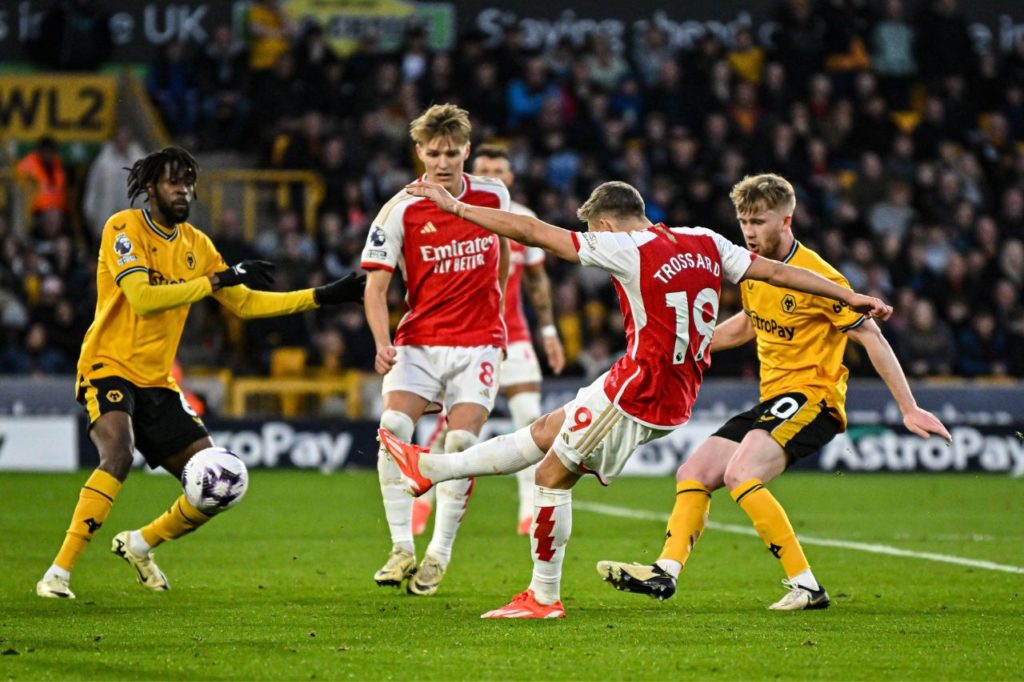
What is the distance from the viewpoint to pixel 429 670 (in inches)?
235

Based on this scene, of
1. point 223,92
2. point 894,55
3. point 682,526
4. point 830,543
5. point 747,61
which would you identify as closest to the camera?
point 682,526

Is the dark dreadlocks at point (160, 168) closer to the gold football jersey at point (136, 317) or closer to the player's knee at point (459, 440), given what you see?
the gold football jersey at point (136, 317)

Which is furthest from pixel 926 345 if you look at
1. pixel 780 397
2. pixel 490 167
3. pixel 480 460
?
pixel 480 460

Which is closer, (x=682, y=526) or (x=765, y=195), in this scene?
(x=682, y=526)

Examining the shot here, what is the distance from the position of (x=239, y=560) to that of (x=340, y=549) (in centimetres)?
89

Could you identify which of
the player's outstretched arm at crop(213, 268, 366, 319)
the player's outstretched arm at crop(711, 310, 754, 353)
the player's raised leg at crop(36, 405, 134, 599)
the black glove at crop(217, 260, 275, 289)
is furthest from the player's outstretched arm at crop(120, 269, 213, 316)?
the player's outstretched arm at crop(711, 310, 754, 353)

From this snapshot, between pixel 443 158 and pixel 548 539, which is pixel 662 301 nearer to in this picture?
pixel 548 539

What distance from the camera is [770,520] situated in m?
7.78

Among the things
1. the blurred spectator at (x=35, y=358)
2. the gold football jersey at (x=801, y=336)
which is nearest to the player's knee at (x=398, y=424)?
the gold football jersey at (x=801, y=336)

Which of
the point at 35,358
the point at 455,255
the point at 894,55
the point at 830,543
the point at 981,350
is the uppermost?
the point at 894,55

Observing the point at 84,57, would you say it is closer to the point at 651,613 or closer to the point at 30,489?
the point at 30,489

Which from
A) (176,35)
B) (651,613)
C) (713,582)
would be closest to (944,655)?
(651,613)

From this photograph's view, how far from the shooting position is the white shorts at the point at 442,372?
28.6 ft

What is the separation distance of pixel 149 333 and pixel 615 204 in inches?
101
